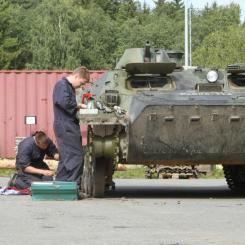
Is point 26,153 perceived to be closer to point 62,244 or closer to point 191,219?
point 191,219

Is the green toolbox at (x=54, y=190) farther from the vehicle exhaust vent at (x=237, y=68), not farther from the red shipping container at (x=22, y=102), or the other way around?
the red shipping container at (x=22, y=102)

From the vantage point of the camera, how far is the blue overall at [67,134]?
13.9 meters

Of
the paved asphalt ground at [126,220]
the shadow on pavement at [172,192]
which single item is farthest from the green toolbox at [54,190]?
the shadow on pavement at [172,192]

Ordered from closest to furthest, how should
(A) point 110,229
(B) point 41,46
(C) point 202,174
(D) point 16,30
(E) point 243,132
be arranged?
1. (A) point 110,229
2. (E) point 243,132
3. (C) point 202,174
4. (B) point 41,46
5. (D) point 16,30

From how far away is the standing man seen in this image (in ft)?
45.6

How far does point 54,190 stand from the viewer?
13367 mm

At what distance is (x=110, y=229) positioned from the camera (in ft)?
32.1

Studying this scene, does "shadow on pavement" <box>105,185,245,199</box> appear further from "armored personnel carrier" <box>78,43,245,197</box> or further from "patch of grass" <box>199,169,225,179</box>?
"patch of grass" <box>199,169,225,179</box>

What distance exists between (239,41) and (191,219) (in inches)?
2468

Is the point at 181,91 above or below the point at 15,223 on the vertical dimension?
above

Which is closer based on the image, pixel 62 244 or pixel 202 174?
pixel 62 244

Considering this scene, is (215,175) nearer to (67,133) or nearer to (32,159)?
(32,159)

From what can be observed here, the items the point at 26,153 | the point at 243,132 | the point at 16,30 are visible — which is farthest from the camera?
the point at 16,30

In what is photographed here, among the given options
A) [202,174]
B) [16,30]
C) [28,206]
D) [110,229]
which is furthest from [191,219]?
[16,30]
